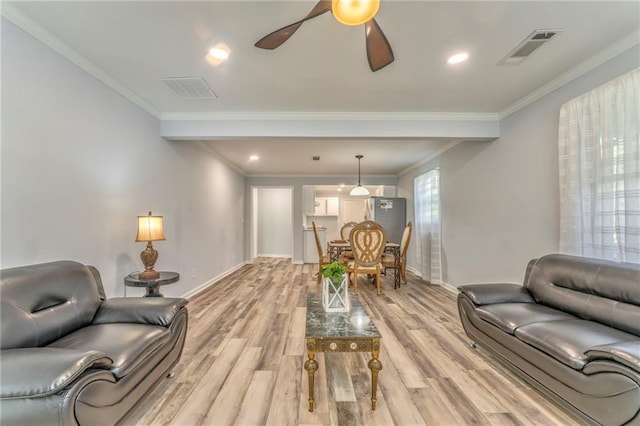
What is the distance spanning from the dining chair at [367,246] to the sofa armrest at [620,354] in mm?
2947

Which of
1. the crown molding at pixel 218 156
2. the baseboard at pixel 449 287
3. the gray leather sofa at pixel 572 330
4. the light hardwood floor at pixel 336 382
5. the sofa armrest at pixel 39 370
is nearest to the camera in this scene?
the sofa armrest at pixel 39 370

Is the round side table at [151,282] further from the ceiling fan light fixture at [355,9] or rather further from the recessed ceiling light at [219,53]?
the ceiling fan light fixture at [355,9]

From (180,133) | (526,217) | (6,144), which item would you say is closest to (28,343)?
(6,144)

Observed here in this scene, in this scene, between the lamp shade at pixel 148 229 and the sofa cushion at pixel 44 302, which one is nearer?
the sofa cushion at pixel 44 302

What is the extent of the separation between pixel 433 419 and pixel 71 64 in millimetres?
3780

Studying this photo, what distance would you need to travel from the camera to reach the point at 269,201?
8.92m

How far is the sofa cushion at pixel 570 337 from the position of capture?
1599 millimetres

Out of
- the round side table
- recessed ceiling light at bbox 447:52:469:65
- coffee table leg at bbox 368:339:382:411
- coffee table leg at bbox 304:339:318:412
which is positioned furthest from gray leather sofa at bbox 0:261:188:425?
recessed ceiling light at bbox 447:52:469:65

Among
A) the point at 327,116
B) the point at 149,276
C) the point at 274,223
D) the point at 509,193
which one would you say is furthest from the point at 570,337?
the point at 274,223

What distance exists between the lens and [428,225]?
5547 mm

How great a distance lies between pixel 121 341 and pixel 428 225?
5.20 metres

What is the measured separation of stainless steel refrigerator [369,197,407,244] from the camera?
675 centimetres

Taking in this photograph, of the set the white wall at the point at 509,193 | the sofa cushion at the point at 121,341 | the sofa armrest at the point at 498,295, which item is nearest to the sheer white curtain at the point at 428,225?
the white wall at the point at 509,193

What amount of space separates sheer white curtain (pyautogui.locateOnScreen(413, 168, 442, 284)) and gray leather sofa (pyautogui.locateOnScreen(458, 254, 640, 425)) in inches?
102
